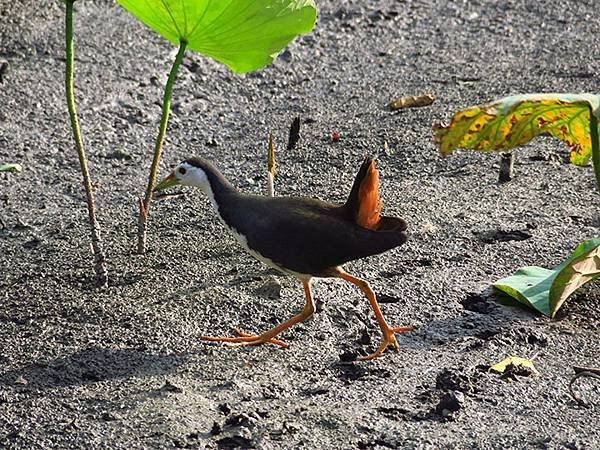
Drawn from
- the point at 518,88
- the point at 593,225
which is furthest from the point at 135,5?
the point at 518,88

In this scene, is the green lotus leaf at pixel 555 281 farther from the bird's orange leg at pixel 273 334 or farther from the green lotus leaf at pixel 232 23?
the green lotus leaf at pixel 232 23

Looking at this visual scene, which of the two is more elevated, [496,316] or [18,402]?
[496,316]

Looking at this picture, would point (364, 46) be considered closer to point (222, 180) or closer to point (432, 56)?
point (432, 56)

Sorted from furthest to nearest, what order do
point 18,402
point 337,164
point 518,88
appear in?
point 518,88, point 337,164, point 18,402

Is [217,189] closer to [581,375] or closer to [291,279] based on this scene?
[291,279]

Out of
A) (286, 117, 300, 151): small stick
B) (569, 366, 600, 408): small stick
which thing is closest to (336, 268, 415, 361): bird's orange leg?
(569, 366, 600, 408): small stick

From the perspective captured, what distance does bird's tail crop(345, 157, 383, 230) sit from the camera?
13.4 ft

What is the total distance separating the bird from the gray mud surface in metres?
0.13

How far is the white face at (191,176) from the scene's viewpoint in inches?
176

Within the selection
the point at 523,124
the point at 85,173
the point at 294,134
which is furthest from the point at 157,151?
the point at 523,124

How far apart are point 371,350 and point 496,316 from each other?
1.73 ft

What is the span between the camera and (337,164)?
5695 mm

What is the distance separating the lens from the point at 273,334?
13.7 ft

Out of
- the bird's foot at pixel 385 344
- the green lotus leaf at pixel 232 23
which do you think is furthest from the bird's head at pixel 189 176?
the bird's foot at pixel 385 344
